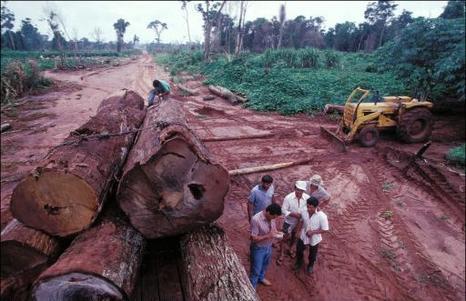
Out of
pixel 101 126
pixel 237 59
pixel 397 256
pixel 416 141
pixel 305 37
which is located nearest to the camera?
pixel 101 126

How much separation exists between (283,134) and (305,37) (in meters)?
33.9

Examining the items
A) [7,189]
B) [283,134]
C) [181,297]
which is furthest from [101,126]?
[283,134]

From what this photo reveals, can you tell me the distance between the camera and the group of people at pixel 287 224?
3.69 m

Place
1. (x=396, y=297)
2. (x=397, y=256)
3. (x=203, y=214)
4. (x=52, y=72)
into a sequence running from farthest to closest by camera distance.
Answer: (x=52, y=72), (x=397, y=256), (x=396, y=297), (x=203, y=214)

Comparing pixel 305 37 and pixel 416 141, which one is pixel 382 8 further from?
pixel 416 141

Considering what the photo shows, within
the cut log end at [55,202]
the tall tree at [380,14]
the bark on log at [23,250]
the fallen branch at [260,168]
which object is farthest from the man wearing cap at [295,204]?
the tall tree at [380,14]

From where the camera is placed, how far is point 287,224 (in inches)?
184

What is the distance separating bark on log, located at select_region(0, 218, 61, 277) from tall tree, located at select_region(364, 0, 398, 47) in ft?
145

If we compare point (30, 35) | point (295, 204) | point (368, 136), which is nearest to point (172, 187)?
point (295, 204)

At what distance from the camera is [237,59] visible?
826 inches

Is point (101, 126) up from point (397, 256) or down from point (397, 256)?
up

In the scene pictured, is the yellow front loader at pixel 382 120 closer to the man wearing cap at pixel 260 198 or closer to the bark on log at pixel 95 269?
the man wearing cap at pixel 260 198

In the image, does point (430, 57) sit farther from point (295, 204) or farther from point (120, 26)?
point (120, 26)

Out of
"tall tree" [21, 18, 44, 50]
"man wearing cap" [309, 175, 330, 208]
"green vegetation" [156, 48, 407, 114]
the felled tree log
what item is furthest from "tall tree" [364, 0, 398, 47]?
"tall tree" [21, 18, 44, 50]
